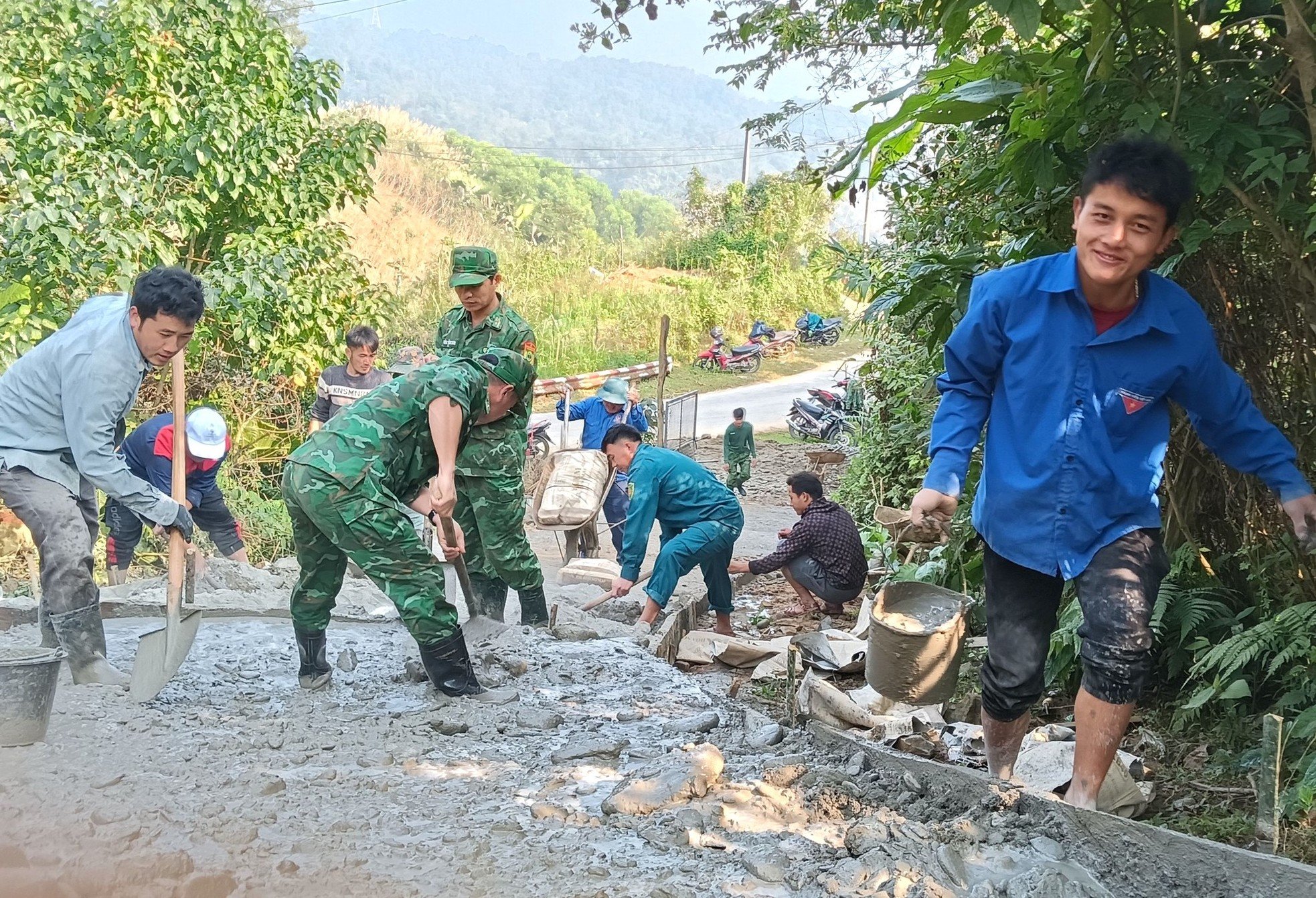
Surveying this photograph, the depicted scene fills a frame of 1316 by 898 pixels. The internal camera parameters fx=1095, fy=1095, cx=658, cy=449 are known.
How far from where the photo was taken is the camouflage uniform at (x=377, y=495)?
3.91 m

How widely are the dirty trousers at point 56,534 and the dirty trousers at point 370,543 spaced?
→ 0.79 metres

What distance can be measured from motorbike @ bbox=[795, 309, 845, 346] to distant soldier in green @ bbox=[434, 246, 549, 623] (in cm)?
2435

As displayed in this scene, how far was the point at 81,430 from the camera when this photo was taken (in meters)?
3.89

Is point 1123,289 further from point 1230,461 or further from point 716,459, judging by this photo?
point 716,459

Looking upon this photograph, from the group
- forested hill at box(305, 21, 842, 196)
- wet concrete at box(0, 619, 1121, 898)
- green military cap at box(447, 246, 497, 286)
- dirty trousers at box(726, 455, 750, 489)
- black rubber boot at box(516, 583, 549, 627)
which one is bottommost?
dirty trousers at box(726, 455, 750, 489)

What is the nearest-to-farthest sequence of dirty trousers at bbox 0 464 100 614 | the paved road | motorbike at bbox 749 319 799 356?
dirty trousers at bbox 0 464 100 614 → the paved road → motorbike at bbox 749 319 799 356

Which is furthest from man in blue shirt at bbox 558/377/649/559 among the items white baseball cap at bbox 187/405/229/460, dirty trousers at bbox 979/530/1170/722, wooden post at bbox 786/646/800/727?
dirty trousers at bbox 979/530/1170/722

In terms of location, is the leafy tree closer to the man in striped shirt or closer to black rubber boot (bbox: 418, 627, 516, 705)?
the man in striped shirt

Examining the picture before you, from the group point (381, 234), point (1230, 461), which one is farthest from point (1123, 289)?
point (381, 234)

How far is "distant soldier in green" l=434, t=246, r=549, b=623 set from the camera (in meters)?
5.43

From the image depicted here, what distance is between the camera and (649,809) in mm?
3025

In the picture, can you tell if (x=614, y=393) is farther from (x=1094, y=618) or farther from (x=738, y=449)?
(x=1094, y=618)

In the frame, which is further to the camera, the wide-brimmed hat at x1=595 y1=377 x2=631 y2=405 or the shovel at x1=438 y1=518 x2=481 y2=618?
the wide-brimmed hat at x1=595 y1=377 x2=631 y2=405

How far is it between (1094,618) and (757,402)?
19580 millimetres
